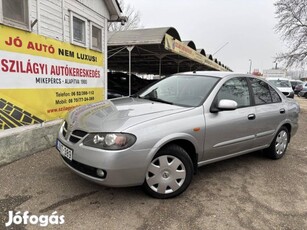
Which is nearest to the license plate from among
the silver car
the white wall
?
the silver car

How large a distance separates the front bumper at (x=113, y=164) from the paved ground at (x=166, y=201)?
1.32 feet

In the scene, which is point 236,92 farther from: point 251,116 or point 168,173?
point 168,173

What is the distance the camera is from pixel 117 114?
336 cm

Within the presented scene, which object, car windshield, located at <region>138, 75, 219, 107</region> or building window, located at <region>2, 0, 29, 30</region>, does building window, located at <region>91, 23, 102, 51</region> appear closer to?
building window, located at <region>2, 0, 29, 30</region>

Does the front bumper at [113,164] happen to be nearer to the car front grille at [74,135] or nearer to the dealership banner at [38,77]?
the car front grille at [74,135]

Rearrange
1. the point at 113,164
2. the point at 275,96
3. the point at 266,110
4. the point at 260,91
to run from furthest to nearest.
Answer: the point at 275,96, the point at 260,91, the point at 266,110, the point at 113,164

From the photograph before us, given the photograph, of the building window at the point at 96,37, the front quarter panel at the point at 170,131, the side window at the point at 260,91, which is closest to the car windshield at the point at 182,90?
the front quarter panel at the point at 170,131

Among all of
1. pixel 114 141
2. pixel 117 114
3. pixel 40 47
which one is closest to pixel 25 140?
pixel 40 47

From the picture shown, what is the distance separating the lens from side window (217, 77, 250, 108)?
407 centimetres

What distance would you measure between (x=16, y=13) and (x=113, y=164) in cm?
356

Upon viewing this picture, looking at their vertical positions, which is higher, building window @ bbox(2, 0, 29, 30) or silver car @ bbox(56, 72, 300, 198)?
building window @ bbox(2, 0, 29, 30)

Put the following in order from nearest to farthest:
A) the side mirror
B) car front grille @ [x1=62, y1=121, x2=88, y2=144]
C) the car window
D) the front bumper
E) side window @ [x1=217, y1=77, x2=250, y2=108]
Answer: the front bumper
car front grille @ [x1=62, y1=121, x2=88, y2=144]
the side mirror
side window @ [x1=217, y1=77, x2=250, y2=108]
the car window

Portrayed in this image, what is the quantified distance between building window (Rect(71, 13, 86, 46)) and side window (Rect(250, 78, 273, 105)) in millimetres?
4110

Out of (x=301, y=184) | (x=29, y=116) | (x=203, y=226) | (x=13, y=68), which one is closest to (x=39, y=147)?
(x=29, y=116)
